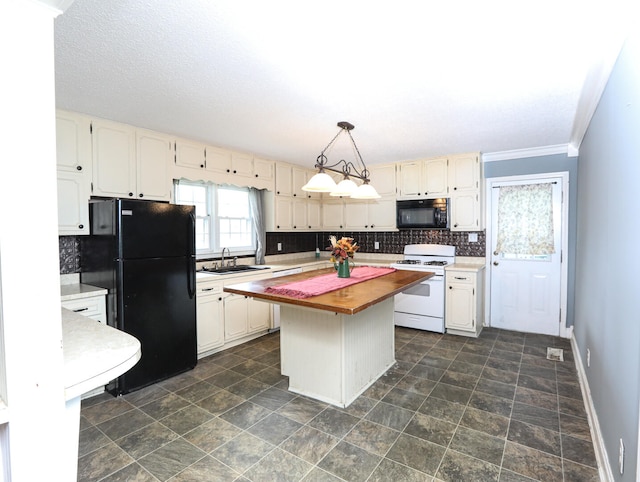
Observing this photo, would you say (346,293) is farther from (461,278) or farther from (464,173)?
(464,173)

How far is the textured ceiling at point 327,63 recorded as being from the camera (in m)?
1.61

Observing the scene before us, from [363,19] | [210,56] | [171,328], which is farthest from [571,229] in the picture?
[171,328]

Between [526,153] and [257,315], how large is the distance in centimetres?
396

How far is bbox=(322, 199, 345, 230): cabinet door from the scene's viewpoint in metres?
5.56

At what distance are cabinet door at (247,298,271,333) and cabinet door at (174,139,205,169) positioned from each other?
1.69 m

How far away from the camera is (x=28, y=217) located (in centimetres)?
86

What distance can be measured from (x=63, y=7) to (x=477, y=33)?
1.80 m

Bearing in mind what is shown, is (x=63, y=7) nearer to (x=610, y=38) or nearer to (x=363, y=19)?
(x=363, y=19)

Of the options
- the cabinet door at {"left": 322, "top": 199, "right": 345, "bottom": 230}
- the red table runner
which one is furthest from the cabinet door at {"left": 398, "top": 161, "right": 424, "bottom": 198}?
the red table runner

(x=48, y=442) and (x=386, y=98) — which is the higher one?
(x=386, y=98)

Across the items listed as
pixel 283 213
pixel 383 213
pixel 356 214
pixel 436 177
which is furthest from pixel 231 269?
pixel 436 177

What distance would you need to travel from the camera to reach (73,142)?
9.48 ft

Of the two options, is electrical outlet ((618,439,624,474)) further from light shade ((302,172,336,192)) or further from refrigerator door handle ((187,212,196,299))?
refrigerator door handle ((187,212,196,299))

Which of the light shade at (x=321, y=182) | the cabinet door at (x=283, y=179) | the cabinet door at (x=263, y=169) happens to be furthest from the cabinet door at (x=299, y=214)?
the light shade at (x=321, y=182)
